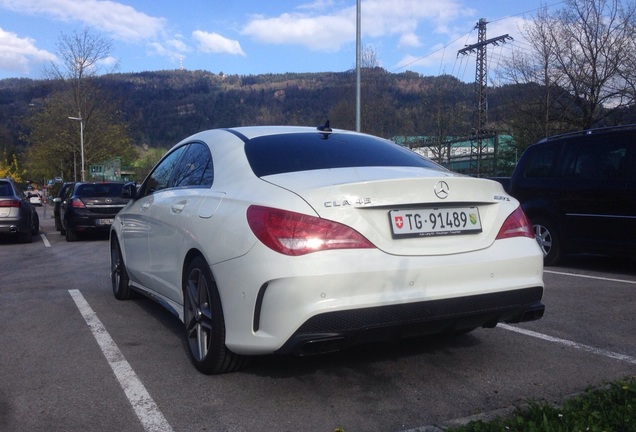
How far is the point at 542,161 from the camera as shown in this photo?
360 inches

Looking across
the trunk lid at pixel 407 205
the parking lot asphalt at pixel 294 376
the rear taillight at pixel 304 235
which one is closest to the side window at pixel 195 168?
the trunk lid at pixel 407 205

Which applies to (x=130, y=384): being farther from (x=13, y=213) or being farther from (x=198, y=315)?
(x=13, y=213)

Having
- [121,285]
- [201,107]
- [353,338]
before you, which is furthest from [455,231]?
[201,107]

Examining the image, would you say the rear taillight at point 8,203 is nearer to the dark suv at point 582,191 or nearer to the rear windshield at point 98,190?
the rear windshield at point 98,190

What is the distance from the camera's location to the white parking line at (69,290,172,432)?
11.4ft

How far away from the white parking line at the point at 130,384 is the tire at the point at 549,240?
592 centimetres

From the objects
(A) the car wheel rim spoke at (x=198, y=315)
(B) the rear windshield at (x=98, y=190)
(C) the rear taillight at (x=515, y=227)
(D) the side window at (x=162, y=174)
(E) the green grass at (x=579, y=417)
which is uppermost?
(D) the side window at (x=162, y=174)

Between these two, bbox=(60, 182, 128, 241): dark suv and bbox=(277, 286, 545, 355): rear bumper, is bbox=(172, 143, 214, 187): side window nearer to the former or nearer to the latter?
bbox=(277, 286, 545, 355): rear bumper

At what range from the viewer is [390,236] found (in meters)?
3.62

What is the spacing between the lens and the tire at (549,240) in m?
8.79

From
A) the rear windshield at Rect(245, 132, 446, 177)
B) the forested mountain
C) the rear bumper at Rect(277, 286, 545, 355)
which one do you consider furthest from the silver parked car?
the forested mountain

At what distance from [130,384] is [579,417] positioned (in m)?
2.60

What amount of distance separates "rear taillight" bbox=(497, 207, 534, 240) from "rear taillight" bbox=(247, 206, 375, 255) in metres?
0.95

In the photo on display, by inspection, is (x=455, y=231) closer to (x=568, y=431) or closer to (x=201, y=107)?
(x=568, y=431)
